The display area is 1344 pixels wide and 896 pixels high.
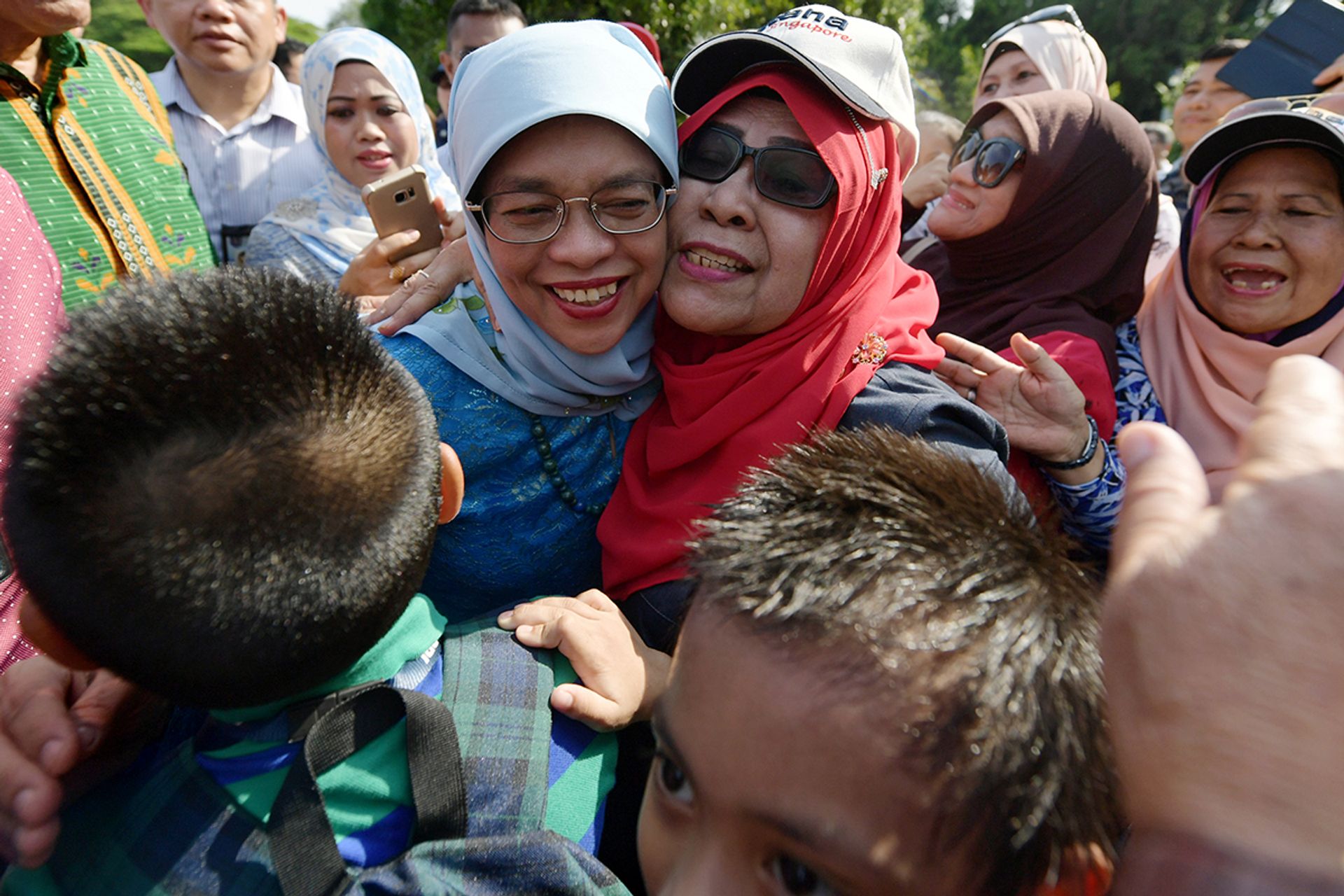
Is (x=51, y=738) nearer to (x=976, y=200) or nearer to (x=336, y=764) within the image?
(x=336, y=764)

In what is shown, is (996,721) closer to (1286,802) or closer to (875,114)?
(1286,802)

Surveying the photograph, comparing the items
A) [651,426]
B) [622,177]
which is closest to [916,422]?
[651,426]

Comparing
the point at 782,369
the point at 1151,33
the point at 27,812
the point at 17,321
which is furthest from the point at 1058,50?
the point at 1151,33

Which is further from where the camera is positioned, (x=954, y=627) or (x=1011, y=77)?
(x=1011, y=77)

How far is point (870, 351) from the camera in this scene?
1.92 m

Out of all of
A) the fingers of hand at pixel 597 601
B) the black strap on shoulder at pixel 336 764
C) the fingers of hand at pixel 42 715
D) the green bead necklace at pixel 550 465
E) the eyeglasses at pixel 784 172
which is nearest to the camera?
the black strap on shoulder at pixel 336 764

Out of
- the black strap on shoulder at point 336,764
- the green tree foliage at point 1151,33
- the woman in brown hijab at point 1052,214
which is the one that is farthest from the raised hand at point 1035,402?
the green tree foliage at point 1151,33

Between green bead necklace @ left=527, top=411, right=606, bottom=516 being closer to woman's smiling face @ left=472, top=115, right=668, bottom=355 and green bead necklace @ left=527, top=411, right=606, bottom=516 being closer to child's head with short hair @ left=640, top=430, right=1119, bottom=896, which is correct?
woman's smiling face @ left=472, top=115, right=668, bottom=355

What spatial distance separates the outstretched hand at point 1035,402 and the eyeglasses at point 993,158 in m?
0.81

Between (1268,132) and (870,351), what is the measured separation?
1542 millimetres

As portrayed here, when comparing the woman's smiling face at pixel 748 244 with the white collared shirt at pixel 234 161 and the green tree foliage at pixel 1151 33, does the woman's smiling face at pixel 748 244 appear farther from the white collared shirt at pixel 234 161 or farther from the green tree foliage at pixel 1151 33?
the green tree foliage at pixel 1151 33

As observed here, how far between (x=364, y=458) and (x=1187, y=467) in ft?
3.24

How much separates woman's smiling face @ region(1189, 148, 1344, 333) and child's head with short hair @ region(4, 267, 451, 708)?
8.67 feet

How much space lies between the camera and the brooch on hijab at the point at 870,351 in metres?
1.90
